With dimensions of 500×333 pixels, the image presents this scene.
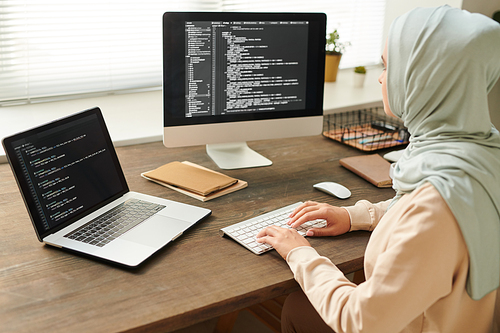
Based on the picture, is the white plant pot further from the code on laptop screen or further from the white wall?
the code on laptop screen

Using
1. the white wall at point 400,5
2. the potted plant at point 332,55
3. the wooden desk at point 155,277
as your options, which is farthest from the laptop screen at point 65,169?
the white wall at point 400,5

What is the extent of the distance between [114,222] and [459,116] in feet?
2.65

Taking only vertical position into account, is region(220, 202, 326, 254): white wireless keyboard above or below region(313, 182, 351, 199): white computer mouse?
below

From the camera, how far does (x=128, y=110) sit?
78.9 inches

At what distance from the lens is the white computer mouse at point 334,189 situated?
1.35m

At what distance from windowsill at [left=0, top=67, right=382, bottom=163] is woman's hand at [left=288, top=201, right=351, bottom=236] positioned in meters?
0.80

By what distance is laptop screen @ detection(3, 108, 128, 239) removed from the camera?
39.5 inches

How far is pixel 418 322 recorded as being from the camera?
88cm

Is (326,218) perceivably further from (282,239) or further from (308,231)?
(282,239)

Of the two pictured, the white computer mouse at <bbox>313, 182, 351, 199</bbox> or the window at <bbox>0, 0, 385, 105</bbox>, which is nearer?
the white computer mouse at <bbox>313, 182, 351, 199</bbox>

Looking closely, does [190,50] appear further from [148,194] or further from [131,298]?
[131,298]

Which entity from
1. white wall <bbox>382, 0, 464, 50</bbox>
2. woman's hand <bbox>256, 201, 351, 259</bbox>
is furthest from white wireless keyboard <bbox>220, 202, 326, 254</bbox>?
white wall <bbox>382, 0, 464, 50</bbox>

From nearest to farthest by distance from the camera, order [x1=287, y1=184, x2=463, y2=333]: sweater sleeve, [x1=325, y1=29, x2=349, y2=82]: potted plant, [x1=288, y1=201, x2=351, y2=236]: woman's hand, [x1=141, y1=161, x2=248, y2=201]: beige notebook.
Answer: [x1=287, y1=184, x2=463, y2=333]: sweater sleeve, [x1=288, y1=201, x2=351, y2=236]: woman's hand, [x1=141, y1=161, x2=248, y2=201]: beige notebook, [x1=325, y1=29, x2=349, y2=82]: potted plant

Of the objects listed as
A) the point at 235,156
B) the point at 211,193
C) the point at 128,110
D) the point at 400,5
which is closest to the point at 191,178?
the point at 211,193
